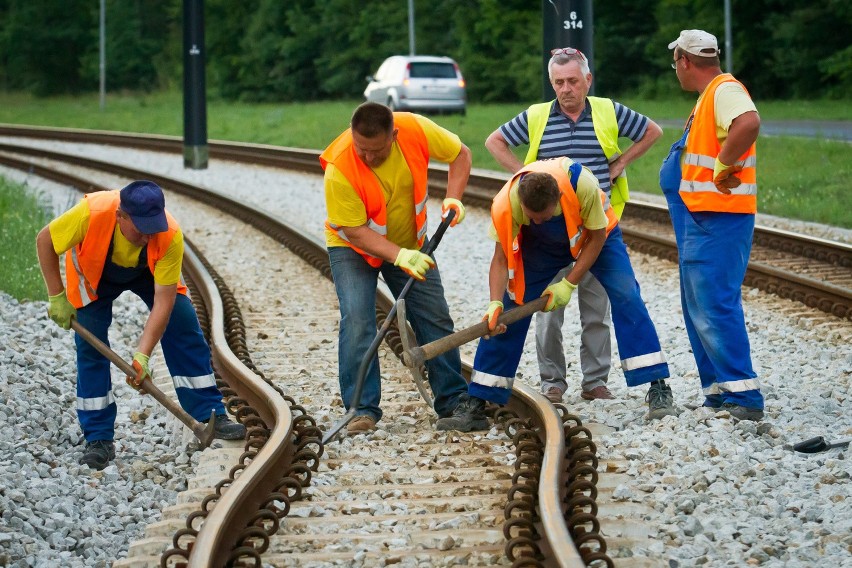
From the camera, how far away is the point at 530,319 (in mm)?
6594

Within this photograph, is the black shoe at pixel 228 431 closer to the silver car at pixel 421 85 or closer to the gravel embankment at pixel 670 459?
the gravel embankment at pixel 670 459

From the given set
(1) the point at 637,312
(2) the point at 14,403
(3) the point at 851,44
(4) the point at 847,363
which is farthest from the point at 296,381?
(3) the point at 851,44

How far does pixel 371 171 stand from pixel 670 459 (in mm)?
2037

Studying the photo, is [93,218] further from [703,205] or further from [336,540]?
[703,205]

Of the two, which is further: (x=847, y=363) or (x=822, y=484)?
(x=847, y=363)

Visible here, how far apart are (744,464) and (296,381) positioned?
320cm

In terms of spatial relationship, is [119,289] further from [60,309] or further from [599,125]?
[599,125]

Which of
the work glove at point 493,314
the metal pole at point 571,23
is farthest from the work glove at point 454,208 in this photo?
the metal pole at point 571,23

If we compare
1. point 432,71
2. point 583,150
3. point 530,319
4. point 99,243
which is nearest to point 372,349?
point 530,319

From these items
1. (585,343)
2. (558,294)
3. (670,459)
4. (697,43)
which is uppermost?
(697,43)

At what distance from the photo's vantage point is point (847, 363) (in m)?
7.70

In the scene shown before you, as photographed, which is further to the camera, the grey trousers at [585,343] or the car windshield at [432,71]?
the car windshield at [432,71]

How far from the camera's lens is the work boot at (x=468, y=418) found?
6.46m

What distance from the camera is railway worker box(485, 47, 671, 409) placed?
7316 mm
